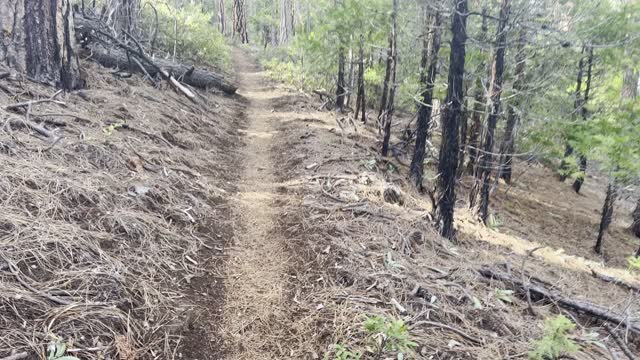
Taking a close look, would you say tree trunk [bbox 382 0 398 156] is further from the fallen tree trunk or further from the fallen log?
the fallen tree trunk

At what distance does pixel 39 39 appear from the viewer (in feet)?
22.5

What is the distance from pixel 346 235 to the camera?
5.12m

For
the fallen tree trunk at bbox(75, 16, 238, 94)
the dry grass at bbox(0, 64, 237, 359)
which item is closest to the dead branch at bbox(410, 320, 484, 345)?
the dry grass at bbox(0, 64, 237, 359)

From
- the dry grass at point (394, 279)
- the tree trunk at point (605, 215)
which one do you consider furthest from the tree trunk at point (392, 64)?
the tree trunk at point (605, 215)

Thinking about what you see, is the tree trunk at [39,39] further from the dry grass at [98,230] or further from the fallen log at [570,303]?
the fallen log at [570,303]

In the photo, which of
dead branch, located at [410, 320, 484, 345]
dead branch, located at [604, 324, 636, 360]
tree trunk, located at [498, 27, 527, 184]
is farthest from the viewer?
tree trunk, located at [498, 27, 527, 184]

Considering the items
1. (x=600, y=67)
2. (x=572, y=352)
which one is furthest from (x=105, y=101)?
(x=600, y=67)

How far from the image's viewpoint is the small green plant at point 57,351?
261cm

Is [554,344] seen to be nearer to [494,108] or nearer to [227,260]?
[227,260]

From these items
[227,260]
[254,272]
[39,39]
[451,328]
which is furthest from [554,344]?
[39,39]

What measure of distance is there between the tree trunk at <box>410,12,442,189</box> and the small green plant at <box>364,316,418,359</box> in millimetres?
5881

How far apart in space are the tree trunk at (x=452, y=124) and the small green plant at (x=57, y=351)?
5.21 meters

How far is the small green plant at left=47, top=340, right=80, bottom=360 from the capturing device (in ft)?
8.58

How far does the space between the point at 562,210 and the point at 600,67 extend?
5.28 metres
